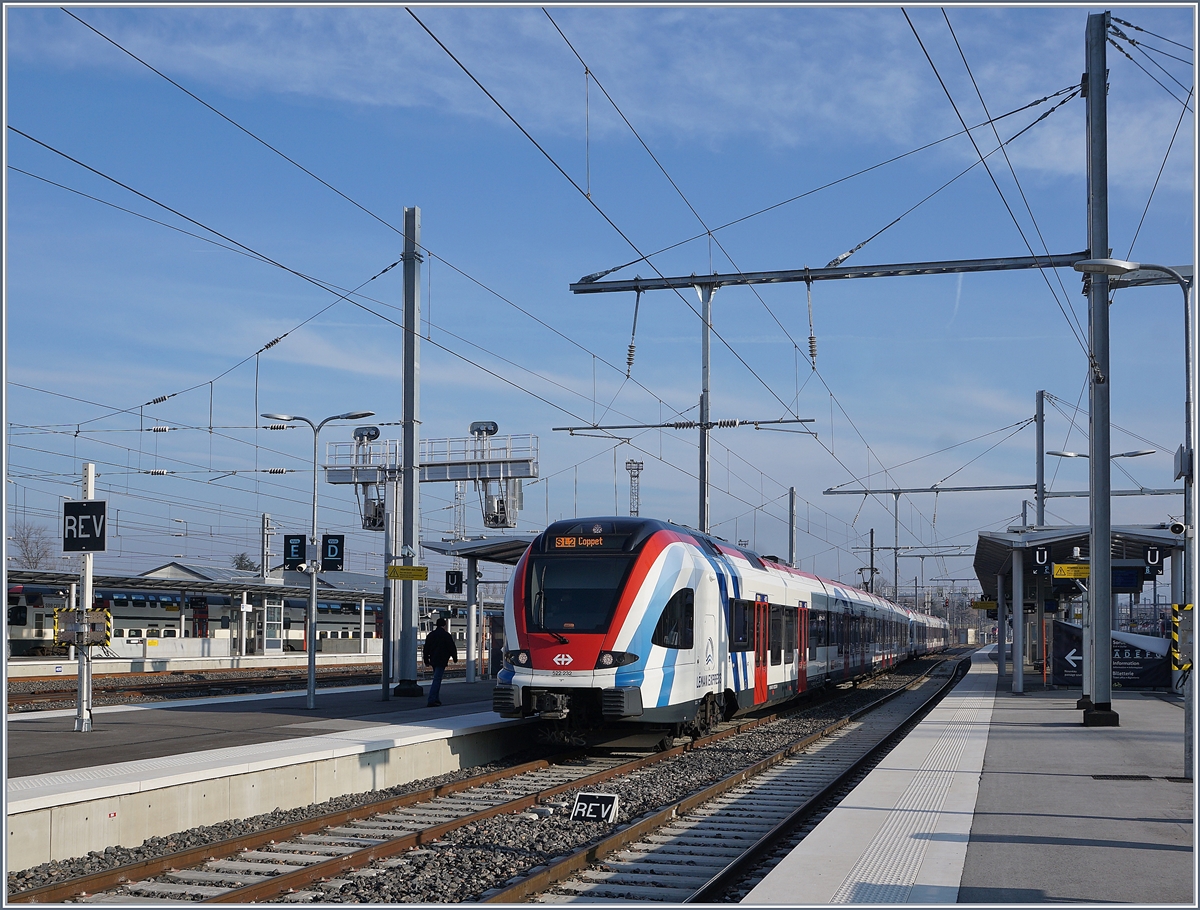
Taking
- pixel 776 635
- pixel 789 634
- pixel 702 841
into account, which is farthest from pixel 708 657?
pixel 702 841

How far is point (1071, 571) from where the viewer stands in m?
23.5

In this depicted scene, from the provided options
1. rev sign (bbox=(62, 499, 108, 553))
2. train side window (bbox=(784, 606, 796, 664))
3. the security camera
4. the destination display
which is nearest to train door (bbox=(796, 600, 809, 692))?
train side window (bbox=(784, 606, 796, 664))

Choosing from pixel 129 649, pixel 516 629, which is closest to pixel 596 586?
pixel 516 629

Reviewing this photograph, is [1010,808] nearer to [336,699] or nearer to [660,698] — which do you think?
[660,698]

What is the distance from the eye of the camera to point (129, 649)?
1660 inches

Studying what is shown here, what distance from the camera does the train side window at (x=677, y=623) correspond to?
16.2 metres

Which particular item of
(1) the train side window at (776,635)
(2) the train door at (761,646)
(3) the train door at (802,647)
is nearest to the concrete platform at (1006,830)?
(2) the train door at (761,646)

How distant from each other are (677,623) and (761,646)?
203 inches

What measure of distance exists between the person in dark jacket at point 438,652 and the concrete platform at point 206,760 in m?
0.39

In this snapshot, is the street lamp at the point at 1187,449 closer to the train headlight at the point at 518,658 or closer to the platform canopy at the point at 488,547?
the train headlight at the point at 518,658

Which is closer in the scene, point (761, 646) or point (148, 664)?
point (761, 646)

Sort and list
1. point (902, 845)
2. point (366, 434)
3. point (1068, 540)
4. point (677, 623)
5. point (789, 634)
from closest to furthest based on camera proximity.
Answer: point (902, 845), point (677, 623), point (789, 634), point (1068, 540), point (366, 434)

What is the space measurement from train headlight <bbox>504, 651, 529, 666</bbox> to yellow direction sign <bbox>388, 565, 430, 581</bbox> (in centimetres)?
429

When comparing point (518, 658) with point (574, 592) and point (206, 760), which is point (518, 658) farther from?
point (206, 760)
